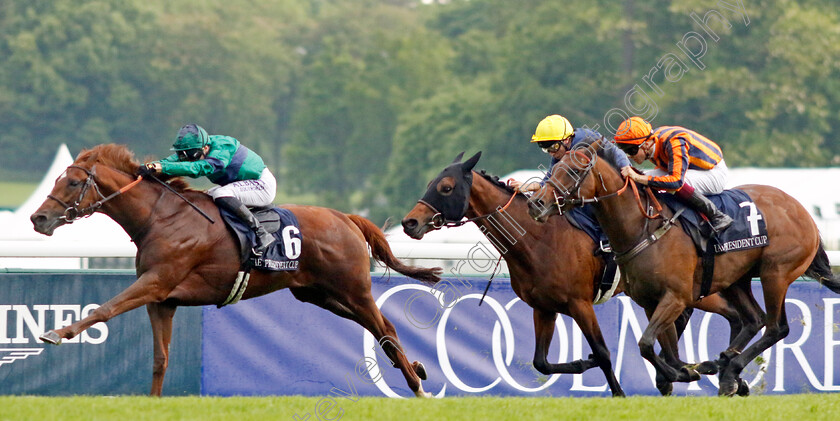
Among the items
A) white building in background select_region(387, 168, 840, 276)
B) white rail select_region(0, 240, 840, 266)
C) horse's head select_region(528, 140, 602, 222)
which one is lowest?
white building in background select_region(387, 168, 840, 276)

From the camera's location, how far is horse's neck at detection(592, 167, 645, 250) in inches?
267

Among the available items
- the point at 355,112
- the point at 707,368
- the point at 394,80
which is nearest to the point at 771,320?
the point at 707,368

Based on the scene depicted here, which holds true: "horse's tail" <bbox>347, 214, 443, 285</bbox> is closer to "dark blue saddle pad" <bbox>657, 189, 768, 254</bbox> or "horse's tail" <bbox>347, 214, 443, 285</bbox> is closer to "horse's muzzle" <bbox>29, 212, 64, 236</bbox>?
"dark blue saddle pad" <bbox>657, 189, 768, 254</bbox>

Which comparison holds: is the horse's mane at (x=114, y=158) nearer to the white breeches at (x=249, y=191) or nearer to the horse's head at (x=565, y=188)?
the white breeches at (x=249, y=191)

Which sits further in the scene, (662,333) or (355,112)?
(355,112)

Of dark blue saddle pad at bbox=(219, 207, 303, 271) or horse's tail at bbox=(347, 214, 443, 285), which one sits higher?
dark blue saddle pad at bbox=(219, 207, 303, 271)

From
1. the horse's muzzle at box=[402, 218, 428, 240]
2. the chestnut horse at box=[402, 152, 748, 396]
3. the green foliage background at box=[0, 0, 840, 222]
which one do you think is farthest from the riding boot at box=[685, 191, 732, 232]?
the green foliage background at box=[0, 0, 840, 222]

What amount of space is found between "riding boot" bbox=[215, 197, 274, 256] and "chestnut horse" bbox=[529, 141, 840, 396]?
175 centimetres

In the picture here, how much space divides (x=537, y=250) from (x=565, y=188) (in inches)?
28.0

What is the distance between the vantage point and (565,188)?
657cm

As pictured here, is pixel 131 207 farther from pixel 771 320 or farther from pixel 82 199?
pixel 771 320

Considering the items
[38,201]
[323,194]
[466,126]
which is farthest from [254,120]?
[38,201]

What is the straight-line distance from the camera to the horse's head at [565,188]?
648 centimetres

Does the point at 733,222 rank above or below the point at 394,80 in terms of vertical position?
above
